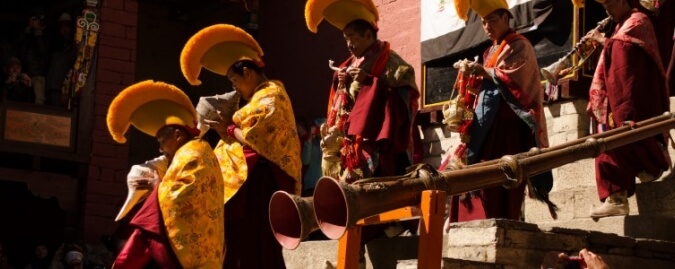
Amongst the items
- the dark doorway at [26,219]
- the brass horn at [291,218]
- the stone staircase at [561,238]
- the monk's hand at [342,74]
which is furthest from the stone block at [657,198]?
the dark doorway at [26,219]

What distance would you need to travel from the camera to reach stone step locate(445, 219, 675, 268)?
8.12m

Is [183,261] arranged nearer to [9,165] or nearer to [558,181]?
[558,181]

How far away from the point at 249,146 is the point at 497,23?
1717 mm

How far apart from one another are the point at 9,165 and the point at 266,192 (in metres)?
8.47

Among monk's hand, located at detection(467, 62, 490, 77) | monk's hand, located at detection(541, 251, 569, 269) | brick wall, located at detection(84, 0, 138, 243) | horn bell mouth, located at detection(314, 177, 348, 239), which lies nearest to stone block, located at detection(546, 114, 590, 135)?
→ monk's hand, located at detection(467, 62, 490, 77)

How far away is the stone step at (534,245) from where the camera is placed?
320 inches

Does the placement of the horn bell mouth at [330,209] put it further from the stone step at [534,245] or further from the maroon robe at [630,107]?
the maroon robe at [630,107]

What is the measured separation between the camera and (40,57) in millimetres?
17172

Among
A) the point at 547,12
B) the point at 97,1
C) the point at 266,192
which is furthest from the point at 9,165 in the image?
the point at 266,192

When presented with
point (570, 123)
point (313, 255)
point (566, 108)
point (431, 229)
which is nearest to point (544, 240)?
point (431, 229)

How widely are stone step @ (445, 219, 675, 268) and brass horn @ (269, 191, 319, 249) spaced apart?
61.3 inches

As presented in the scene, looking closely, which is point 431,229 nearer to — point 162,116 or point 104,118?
point 162,116

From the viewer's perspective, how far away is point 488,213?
29.7 ft

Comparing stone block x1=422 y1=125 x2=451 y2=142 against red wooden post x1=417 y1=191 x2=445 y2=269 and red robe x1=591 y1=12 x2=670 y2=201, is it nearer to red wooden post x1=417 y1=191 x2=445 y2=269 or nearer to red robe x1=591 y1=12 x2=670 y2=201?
red robe x1=591 y1=12 x2=670 y2=201
